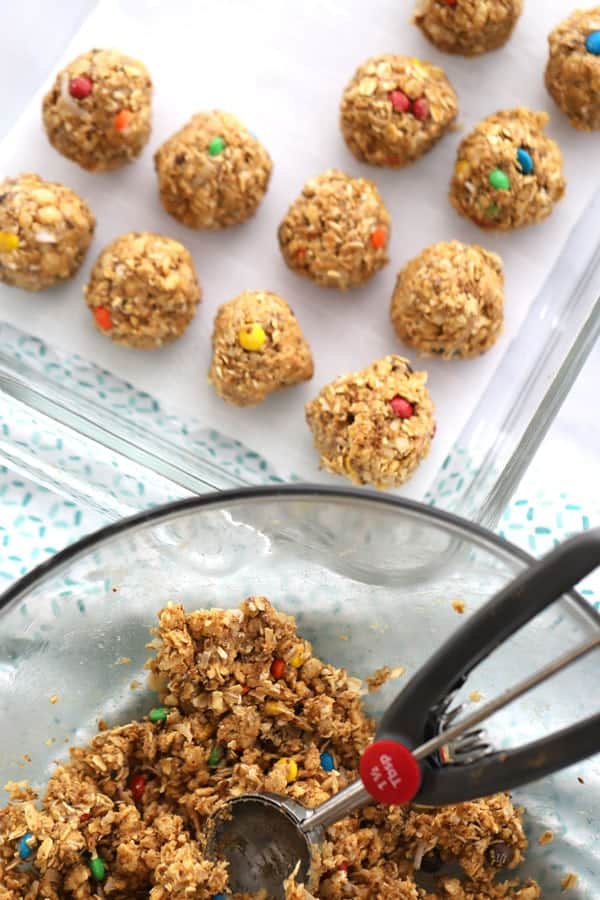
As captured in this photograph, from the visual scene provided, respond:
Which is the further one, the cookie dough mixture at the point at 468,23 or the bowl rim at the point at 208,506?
the cookie dough mixture at the point at 468,23

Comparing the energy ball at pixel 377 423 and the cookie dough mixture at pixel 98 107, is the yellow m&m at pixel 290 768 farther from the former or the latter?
the cookie dough mixture at pixel 98 107

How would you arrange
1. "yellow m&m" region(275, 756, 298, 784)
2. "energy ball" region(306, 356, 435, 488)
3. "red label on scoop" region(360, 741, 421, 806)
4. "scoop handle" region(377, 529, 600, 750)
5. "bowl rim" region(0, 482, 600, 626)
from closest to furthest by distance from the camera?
"scoop handle" region(377, 529, 600, 750) < "red label on scoop" region(360, 741, 421, 806) < "bowl rim" region(0, 482, 600, 626) < "yellow m&m" region(275, 756, 298, 784) < "energy ball" region(306, 356, 435, 488)

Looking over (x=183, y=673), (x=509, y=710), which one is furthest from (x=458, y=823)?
(x=183, y=673)

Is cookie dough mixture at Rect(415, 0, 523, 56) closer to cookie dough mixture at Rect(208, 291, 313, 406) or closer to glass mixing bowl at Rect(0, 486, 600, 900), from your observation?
cookie dough mixture at Rect(208, 291, 313, 406)

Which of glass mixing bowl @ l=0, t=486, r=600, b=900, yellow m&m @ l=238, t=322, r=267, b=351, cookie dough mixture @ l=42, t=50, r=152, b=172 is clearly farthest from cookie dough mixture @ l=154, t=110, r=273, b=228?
glass mixing bowl @ l=0, t=486, r=600, b=900

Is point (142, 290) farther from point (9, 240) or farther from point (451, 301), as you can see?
point (451, 301)

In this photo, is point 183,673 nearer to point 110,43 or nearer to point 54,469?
point 54,469

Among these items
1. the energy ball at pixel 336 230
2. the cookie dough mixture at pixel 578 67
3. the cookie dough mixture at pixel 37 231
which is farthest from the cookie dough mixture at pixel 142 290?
the cookie dough mixture at pixel 578 67
